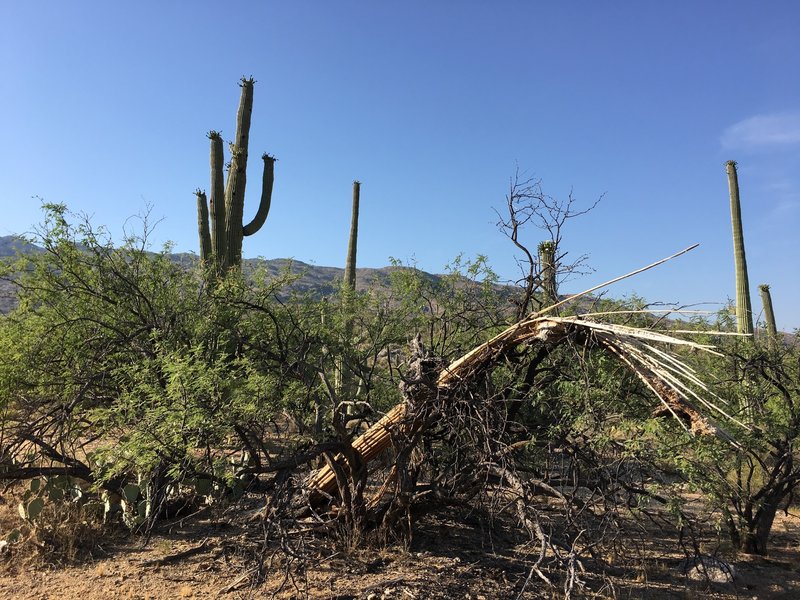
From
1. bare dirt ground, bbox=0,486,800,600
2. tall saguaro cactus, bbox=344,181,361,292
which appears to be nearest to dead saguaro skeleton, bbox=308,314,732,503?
bare dirt ground, bbox=0,486,800,600

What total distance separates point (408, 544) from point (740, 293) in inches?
426

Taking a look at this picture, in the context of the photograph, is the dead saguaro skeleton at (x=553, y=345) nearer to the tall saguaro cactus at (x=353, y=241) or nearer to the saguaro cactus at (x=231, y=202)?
the saguaro cactus at (x=231, y=202)

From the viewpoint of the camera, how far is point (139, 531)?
18.6ft

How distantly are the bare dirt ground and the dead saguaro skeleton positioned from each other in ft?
2.50

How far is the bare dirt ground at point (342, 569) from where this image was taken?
14.7 ft

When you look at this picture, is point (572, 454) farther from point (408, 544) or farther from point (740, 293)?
point (740, 293)

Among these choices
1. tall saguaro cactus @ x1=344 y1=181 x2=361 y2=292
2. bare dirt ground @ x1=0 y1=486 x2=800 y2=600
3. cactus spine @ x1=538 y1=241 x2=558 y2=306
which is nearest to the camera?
bare dirt ground @ x1=0 y1=486 x2=800 y2=600

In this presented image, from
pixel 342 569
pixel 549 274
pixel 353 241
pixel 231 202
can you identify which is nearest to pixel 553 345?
pixel 549 274

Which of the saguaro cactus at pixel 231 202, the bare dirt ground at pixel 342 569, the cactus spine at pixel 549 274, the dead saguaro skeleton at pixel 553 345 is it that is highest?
the saguaro cactus at pixel 231 202

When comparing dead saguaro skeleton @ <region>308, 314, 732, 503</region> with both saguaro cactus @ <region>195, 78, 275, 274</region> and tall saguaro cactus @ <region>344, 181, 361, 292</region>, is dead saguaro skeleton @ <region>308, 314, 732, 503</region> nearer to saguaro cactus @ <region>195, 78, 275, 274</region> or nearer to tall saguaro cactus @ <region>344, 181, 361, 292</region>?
saguaro cactus @ <region>195, 78, 275, 274</region>

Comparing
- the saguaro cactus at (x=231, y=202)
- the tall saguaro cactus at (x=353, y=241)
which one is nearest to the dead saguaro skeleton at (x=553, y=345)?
the saguaro cactus at (x=231, y=202)

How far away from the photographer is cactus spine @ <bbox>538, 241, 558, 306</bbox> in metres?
5.27

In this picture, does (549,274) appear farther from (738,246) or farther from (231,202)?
(738,246)

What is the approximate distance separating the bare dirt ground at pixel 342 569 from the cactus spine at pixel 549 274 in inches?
84.9
